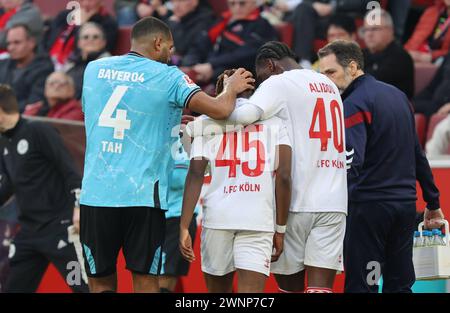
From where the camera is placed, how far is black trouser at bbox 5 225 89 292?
10656 millimetres

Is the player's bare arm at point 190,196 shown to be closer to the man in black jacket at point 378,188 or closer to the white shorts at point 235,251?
the white shorts at point 235,251

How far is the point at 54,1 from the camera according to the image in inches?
696

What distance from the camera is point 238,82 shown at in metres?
7.69

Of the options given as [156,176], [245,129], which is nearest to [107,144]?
[156,176]

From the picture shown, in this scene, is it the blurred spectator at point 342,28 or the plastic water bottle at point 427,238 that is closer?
the plastic water bottle at point 427,238

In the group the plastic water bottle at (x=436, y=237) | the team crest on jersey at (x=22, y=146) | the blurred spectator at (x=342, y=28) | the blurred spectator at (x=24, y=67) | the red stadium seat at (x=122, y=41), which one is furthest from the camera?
the red stadium seat at (x=122, y=41)

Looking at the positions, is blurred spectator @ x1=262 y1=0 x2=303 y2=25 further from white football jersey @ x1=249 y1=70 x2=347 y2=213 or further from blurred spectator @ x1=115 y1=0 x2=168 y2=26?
white football jersey @ x1=249 y1=70 x2=347 y2=213

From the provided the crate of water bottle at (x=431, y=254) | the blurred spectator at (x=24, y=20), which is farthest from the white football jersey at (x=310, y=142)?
the blurred spectator at (x=24, y=20)

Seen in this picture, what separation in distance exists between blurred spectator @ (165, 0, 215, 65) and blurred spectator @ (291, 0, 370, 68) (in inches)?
45.8

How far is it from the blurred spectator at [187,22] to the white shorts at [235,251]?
661cm

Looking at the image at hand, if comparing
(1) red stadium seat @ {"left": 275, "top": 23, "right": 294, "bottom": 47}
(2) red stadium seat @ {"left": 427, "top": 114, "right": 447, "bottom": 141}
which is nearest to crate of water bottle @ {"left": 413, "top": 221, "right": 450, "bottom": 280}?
(2) red stadium seat @ {"left": 427, "top": 114, "right": 447, "bottom": 141}

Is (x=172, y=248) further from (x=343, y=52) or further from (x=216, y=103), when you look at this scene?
(x=216, y=103)

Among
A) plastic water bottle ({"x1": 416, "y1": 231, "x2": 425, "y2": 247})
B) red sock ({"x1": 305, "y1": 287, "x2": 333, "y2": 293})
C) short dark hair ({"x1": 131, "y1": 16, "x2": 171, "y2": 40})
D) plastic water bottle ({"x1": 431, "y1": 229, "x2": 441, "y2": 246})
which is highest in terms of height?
short dark hair ({"x1": 131, "y1": 16, "x2": 171, "y2": 40})

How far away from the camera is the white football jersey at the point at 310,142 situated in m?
7.72
